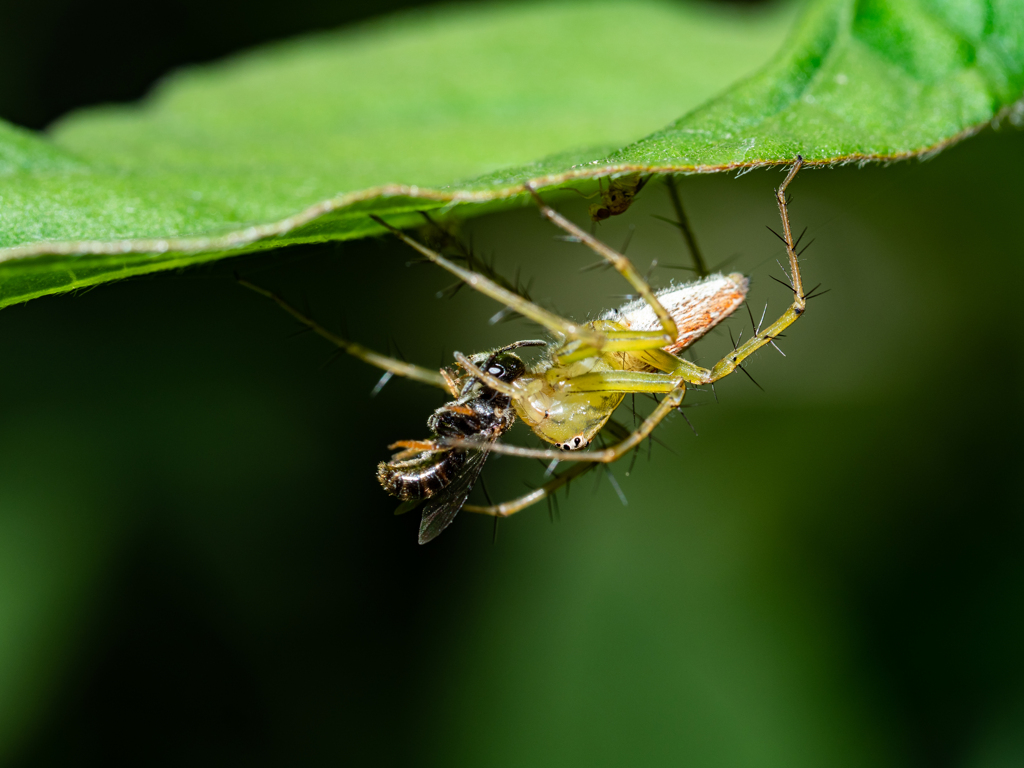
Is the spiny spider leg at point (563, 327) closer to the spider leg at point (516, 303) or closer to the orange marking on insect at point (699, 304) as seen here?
the spider leg at point (516, 303)

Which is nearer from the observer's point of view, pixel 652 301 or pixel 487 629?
pixel 652 301

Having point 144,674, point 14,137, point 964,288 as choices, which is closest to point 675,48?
point 964,288

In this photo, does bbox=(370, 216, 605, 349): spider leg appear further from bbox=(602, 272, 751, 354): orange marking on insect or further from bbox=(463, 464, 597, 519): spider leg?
bbox=(463, 464, 597, 519): spider leg

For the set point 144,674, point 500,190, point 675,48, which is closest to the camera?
point 500,190

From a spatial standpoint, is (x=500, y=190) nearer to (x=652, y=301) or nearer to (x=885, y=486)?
(x=652, y=301)

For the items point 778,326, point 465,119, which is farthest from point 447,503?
point 465,119

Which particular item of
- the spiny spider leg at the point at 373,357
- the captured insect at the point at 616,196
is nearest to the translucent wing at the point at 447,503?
the spiny spider leg at the point at 373,357

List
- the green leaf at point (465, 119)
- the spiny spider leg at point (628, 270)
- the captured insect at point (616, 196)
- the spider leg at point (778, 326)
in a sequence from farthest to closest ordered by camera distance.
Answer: the spider leg at point (778, 326) → the spiny spider leg at point (628, 270) → the captured insect at point (616, 196) → the green leaf at point (465, 119)
